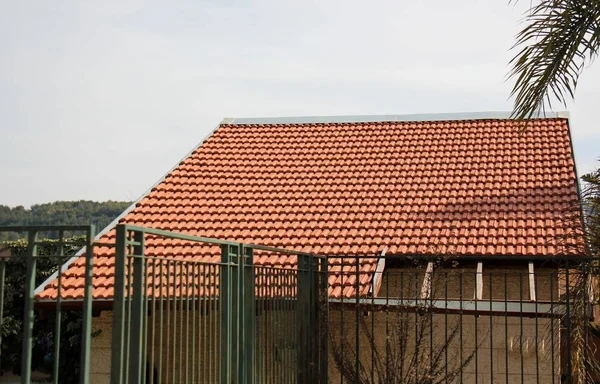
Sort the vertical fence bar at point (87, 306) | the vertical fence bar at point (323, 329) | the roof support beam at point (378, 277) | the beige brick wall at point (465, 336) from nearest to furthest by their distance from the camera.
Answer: the vertical fence bar at point (87, 306) < the beige brick wall at point (465, 336) < the vertical fence bar at point (323, 329) < the roof support beam at point (378, 277)

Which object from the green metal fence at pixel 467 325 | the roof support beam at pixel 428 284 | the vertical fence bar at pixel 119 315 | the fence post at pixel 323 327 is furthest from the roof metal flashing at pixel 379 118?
the vertical fence bar at pixel 119 315

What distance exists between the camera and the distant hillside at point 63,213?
3822 cm

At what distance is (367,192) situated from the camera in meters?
16.4

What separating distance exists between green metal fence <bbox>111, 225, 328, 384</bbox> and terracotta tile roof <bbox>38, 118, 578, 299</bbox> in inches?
126

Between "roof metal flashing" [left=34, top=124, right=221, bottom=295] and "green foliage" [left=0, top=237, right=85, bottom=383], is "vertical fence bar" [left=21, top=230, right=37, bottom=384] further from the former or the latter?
"green foliage" [left=0, top=237, right=85, bottom=383]

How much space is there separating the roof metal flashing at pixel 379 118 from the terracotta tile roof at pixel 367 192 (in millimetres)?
232

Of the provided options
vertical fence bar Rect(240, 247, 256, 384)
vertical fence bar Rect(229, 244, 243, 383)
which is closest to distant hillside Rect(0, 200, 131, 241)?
vertical fence bar Rect(240, 247, 256, 384)

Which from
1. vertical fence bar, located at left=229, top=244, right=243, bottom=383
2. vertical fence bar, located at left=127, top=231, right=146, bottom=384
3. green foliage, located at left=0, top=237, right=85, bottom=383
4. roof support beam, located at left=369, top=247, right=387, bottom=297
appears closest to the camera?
vertical fence bar, located at left=127, top=231, right=146, bottom=384

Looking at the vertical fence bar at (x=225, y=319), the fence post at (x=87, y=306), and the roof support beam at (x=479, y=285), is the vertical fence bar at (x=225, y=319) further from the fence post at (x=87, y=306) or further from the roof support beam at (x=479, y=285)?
the roof support beam at (x=479, y=285)

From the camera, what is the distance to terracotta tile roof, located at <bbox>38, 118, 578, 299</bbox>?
14.3 metres

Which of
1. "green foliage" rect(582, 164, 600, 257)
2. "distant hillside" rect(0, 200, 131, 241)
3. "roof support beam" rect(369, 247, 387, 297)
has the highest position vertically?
"distant hillside" rect(0, 200, 131, 241)

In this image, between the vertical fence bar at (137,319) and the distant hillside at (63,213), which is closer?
the vertical fence bar at (137,319)

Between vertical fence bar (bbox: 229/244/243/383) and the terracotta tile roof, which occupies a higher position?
the terracotta tile roof

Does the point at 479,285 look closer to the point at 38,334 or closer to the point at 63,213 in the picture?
the point at 38,334
